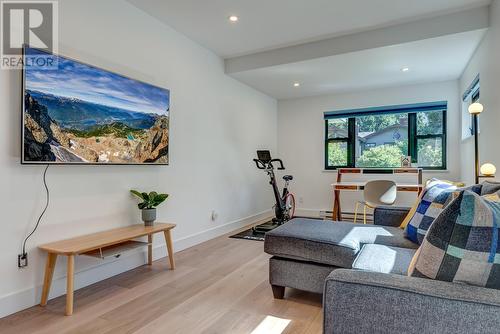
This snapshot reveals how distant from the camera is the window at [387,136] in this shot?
4.94m

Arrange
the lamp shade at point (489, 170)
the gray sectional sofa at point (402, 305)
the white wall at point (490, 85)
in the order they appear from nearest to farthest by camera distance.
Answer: the gray sectional sofa at point (402, 305) < the lamp shade at point (489, 170) < the white wall at point (490, 85)

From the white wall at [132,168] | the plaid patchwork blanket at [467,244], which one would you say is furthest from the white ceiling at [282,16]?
the plaid patchwork blanket at [467,244]

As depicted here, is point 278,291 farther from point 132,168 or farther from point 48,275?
point 132,168

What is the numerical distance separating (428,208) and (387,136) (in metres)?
3.56

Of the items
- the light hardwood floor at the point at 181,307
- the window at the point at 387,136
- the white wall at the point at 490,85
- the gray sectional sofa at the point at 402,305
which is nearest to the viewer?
the gray sectional sofa at the point at 402,305

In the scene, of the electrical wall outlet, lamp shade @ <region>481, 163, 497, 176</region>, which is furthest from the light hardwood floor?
lamp shade @ <region>481, 163, 497, 176</region>

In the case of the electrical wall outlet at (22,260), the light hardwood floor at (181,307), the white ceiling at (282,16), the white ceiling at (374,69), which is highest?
the white ceiling at (282,16)

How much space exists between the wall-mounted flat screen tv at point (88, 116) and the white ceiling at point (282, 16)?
0.83 m

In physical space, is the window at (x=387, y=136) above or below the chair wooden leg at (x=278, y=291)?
above

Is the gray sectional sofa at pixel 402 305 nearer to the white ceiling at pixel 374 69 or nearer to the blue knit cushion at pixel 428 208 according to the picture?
the blue knit cushion at pixel 428 208

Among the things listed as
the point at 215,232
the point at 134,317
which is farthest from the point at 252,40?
the point at 134,317

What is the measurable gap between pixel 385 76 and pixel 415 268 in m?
4.12

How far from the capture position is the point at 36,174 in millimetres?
2117

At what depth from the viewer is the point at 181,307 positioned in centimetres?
211
